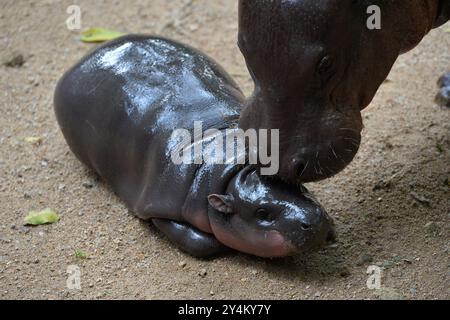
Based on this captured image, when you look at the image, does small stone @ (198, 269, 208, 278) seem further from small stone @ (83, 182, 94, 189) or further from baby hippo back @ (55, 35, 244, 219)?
small stone @ (83, 182, 94, 189)

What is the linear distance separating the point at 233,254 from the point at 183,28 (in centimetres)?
266

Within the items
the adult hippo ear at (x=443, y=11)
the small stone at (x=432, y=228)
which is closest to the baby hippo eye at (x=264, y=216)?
the small stone at (x=432, y=228)

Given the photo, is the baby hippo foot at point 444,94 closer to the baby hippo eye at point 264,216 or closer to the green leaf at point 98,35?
the baby hippo eye at point 264,216

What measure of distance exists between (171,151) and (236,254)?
0.58 meters

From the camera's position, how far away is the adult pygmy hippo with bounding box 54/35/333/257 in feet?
12.0

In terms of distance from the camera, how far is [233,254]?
12.9ft

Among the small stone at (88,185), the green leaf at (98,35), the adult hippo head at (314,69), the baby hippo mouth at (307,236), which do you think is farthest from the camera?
the green leaf at (98,35)

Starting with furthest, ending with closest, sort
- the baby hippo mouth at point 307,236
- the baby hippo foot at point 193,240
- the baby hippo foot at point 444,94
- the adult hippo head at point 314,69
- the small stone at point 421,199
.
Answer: the baby hippo foot at point 444,94
the small stone at point 421,199
the baby hippo foot at point 193,240
the baby hippo mouth at point 307,236
the adult hippo head at point 314,69

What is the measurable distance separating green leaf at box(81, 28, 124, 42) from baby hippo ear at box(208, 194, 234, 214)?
8.33 ft

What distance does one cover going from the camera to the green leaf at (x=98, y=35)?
600 cm

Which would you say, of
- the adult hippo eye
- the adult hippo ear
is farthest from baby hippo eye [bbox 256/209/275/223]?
the adult hippo ear

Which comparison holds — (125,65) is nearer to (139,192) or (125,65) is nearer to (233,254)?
(139,192)

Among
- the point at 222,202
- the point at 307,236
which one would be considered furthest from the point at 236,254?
the point at 307,236

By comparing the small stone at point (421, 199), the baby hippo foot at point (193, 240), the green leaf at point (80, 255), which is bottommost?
the green leaf at point (80, 255)
